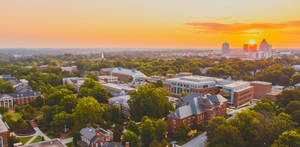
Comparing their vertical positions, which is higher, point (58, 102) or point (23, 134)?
point (58, 102)

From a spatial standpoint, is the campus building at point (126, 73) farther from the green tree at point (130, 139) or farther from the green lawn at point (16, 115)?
the green tree at point (130, 139)

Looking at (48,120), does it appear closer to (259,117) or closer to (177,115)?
(177,115)

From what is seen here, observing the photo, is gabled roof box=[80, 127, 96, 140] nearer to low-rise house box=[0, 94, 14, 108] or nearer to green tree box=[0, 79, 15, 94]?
low-rise house box=[0, 94, 14, 108]

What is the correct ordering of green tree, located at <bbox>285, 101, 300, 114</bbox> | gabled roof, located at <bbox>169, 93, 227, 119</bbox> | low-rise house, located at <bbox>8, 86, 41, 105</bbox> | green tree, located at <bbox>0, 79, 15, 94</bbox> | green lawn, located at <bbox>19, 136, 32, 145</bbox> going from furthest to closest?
green tree, located at <bbox>0, 79, 15, 94</bbox>
low-rise house, located at <bbox>8, 86, 41, 105</bbox>
green tree, located at <bbox>285, 101, 300, 114</bbox>
gabled roof, located at <bbox>169, 93, 227, 119</bbox>
green lawn, located at <bbox>19, 136, 32, 145</bbox>

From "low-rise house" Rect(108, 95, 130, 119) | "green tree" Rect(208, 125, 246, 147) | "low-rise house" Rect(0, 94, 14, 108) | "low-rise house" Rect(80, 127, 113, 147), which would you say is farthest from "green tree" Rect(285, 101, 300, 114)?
"low-rise house" Rect(0, 94, 14, 108)

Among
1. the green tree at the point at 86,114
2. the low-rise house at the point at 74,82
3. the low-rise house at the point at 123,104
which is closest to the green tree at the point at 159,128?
the green tree at the point at 86,114

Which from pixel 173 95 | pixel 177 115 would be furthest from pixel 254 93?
pixel 177 115
